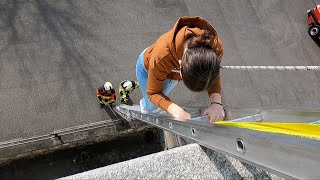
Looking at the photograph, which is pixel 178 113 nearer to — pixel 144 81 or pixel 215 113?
pixel 215 113

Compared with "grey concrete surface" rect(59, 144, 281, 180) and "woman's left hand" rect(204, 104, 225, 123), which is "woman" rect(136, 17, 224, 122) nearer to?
"woman's left hand" rect(204, 104, 225, 123)

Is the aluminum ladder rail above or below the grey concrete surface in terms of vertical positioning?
above

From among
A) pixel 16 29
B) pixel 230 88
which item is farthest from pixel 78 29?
pixel 230 88

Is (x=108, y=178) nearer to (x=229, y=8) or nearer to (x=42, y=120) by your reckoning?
(x=42, y=120)

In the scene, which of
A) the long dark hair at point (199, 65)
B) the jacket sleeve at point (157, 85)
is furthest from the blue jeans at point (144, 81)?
the long dark hair at point (199, 65)

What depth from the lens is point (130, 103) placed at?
4758 millimetres

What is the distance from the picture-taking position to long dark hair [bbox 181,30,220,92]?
214 cm

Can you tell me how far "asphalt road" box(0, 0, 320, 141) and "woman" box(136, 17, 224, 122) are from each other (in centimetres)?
176

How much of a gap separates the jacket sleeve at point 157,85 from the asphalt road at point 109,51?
1867mm

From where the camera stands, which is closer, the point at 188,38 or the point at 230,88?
the point at 188,38

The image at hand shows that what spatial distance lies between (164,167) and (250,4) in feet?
14.7

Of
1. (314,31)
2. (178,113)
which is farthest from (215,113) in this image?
(314,31)

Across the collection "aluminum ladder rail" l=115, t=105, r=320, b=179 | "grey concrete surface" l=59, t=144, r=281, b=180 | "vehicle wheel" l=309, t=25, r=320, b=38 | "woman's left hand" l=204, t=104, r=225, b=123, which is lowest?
"grey concrete surface" l=59, t=144, r=281, b=180

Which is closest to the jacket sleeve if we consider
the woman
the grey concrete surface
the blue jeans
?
the woman
